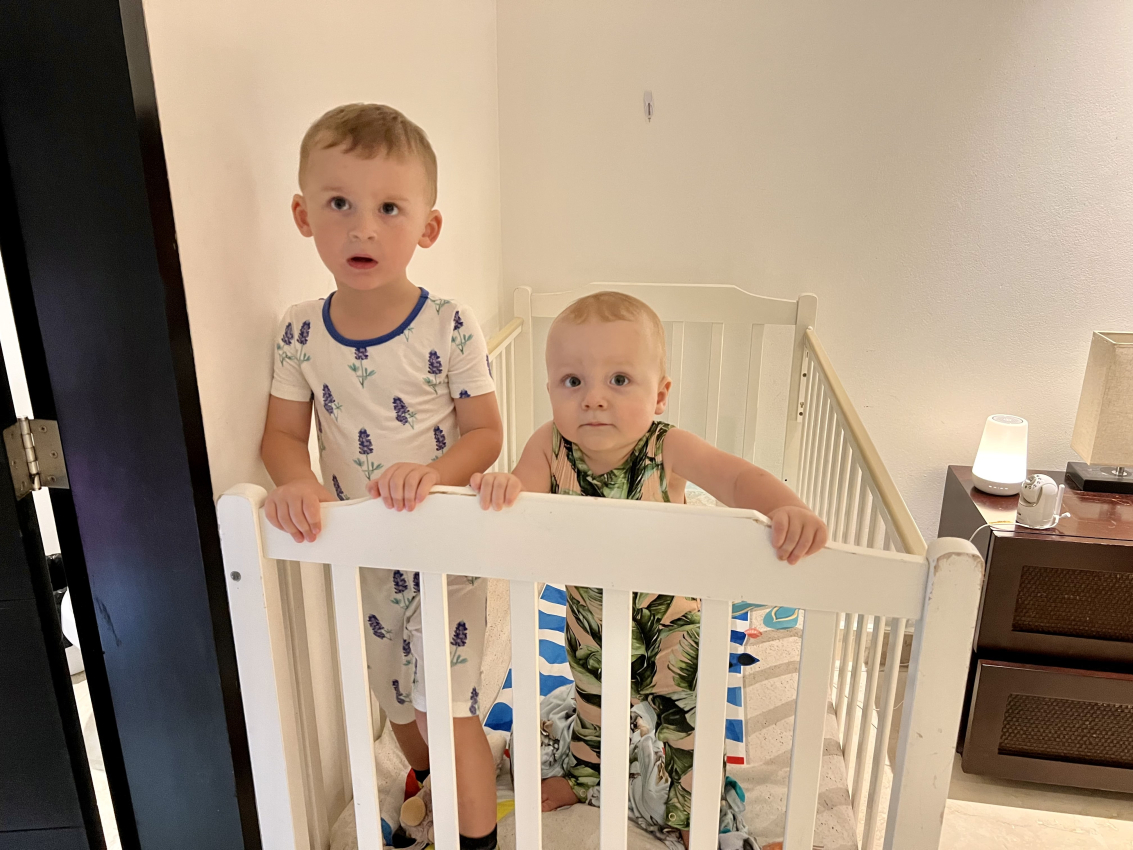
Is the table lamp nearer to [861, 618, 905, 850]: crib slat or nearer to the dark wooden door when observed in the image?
[861, 618, 905, 850]: crib slat

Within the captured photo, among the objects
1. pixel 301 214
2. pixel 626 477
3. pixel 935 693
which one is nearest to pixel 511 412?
pixel 626 477

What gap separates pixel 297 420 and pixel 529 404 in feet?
3.80

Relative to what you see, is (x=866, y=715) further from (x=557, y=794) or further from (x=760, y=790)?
(x=557, y=794)

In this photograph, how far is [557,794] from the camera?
1161 millimetres

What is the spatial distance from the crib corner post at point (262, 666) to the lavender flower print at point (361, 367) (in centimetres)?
19

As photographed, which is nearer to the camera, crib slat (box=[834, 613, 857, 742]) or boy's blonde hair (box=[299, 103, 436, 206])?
boy's blonde hair (box=[299, 103, 436, 206])

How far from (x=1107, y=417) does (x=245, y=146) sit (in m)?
1.81

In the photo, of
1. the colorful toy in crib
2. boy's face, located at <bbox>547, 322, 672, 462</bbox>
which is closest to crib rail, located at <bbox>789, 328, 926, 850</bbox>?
boy's face, located at <bbox>547, 322, 672, 462</bbox>

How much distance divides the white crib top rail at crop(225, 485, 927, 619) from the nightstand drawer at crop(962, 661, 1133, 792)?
1275 mm

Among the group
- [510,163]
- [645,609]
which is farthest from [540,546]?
[510,163]

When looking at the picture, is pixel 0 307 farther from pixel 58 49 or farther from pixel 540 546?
pixel 540 546

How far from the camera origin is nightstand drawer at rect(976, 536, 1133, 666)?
167 cm

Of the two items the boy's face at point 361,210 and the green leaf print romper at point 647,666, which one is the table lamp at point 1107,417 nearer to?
the green leaf print romper at point 647,666

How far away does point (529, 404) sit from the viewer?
208cm
